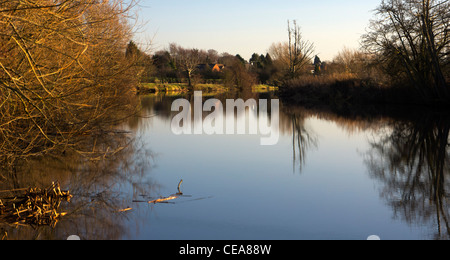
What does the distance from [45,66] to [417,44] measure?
18495mm

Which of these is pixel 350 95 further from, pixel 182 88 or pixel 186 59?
pixel 186 59

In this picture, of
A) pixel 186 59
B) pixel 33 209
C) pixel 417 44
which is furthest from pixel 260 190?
pixel 186 59

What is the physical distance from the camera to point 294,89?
32.8 m

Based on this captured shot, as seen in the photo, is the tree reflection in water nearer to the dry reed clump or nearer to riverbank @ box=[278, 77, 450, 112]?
the dry reed clump

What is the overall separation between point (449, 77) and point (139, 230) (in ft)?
60.4

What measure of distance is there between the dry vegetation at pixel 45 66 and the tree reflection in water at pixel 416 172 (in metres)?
4.04

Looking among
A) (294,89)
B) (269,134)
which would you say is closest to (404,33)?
(269,134)

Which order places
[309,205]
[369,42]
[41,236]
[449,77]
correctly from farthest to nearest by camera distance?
[369,42]
[449,77]
[309,205]
[41,236]

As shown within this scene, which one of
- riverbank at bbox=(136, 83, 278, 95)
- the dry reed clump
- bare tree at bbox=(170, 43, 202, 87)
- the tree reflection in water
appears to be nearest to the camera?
the dry reed clump

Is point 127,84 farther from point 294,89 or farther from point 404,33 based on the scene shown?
point 294,89

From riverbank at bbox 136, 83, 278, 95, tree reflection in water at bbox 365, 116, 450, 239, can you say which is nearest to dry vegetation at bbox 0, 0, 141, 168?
tree reflection in water at bbox 365, 116, 450, 239

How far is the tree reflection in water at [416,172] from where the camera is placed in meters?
4.90

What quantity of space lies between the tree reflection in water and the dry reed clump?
390cm

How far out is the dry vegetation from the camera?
178 inches
